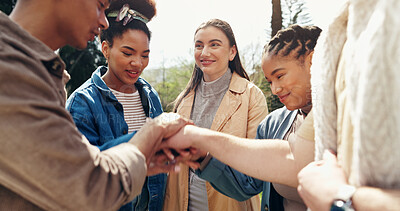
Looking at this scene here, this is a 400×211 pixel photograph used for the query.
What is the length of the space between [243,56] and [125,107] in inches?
295

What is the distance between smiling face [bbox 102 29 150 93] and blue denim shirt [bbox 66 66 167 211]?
157 mm

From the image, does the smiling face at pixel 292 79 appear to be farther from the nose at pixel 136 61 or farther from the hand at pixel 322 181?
the nose at pixel 136 61

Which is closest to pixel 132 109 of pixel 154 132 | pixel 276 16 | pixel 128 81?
pixel 128 81

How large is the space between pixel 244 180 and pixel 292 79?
0.88 metres

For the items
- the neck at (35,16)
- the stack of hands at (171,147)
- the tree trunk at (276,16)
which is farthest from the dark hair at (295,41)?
the tree trunk at (276,16)

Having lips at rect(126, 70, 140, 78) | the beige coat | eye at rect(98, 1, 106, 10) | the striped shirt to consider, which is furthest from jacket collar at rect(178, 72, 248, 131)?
eye at rect(98, 1, 106, 10)

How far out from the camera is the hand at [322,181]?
992mm

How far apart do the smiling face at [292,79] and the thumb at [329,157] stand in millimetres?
1010

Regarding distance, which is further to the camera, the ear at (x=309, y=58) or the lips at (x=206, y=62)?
the lips at (x=206, y=62)

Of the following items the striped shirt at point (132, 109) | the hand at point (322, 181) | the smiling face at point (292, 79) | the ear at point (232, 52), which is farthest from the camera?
the ear at point (232, 52)

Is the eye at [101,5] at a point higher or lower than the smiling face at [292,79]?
higher

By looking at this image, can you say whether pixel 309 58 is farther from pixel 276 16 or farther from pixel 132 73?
pixel 276 16

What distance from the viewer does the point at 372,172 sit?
89 cm

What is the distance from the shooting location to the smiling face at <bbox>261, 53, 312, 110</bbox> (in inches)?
84.4
